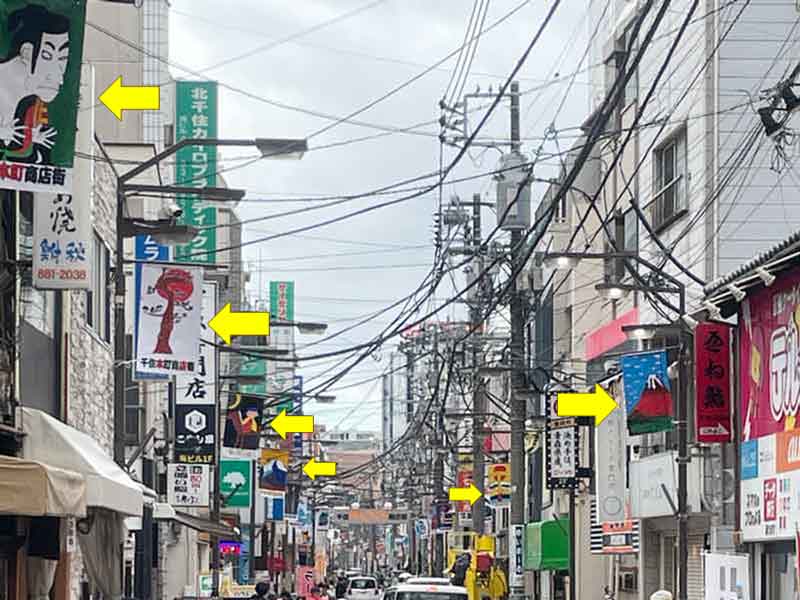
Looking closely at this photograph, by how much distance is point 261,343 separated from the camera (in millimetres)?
76688

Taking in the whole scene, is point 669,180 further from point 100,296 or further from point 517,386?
point 100,296

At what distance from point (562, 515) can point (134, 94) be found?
32.8 metres

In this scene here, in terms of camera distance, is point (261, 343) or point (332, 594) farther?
point (332, 594)

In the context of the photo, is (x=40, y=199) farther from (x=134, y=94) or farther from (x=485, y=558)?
(x=485, y=558)

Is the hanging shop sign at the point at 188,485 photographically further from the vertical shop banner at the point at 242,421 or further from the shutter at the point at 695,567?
the shutter at the point at 695,567

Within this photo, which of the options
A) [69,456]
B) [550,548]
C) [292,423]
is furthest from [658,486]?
[292,423]

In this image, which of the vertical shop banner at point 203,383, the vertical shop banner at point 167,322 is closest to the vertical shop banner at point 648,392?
the vertical shop banner at point 167,322

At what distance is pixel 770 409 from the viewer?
840 inches

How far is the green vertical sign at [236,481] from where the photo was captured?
47.2 meters

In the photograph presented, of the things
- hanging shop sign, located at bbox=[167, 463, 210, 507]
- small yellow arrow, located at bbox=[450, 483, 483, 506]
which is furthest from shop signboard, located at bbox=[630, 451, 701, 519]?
small yellow arrow, located at bbox=[450, 483, 483, 506]

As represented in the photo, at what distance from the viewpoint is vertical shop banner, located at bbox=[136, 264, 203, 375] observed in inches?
975

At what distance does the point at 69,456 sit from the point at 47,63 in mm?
5923

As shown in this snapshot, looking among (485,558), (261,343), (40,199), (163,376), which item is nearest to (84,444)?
(40,199)

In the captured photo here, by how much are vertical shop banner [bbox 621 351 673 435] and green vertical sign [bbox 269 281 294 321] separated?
70973 mm
